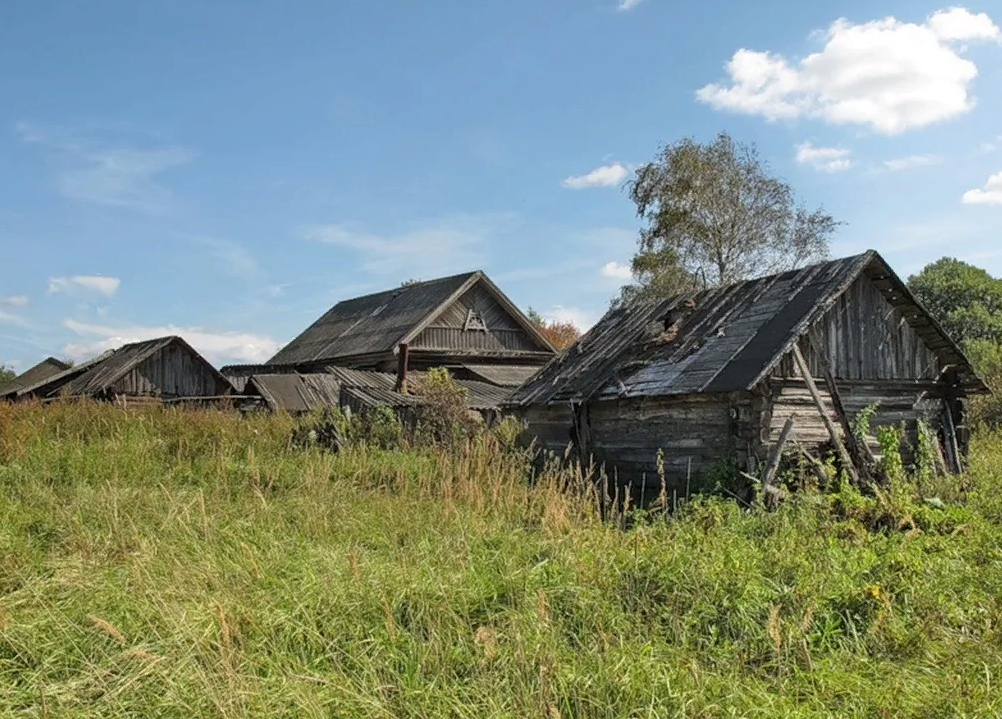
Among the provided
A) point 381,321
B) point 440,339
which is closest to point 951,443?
point 440,339

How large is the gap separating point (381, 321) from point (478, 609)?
28570 millimetres

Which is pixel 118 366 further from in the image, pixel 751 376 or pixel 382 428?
pixel 751 376

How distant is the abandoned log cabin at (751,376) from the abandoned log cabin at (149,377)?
14.8 meters

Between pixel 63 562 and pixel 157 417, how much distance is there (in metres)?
7.51

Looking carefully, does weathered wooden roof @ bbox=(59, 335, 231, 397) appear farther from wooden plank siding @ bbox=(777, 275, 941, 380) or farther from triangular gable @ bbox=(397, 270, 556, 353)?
wooden plank siding @ bbox=(777, 275, 941, 380)

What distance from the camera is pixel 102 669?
4.55 metres

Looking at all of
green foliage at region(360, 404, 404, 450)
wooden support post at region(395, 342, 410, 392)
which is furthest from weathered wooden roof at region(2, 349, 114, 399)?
green foliage at region(360, 404, 404, 450)

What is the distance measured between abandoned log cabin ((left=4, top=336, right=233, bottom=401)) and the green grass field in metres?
17.6

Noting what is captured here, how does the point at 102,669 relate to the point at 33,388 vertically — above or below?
below

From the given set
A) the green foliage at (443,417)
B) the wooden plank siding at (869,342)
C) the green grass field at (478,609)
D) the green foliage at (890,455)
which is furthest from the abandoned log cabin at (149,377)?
the green foliage at (890,455)

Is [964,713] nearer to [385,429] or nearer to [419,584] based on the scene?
[419,584]

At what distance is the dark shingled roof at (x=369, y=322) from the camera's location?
31438 millimetres

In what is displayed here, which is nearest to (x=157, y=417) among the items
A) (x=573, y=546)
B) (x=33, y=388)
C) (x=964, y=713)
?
(x=573, y=546)

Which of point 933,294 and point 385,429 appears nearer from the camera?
point 385,429
